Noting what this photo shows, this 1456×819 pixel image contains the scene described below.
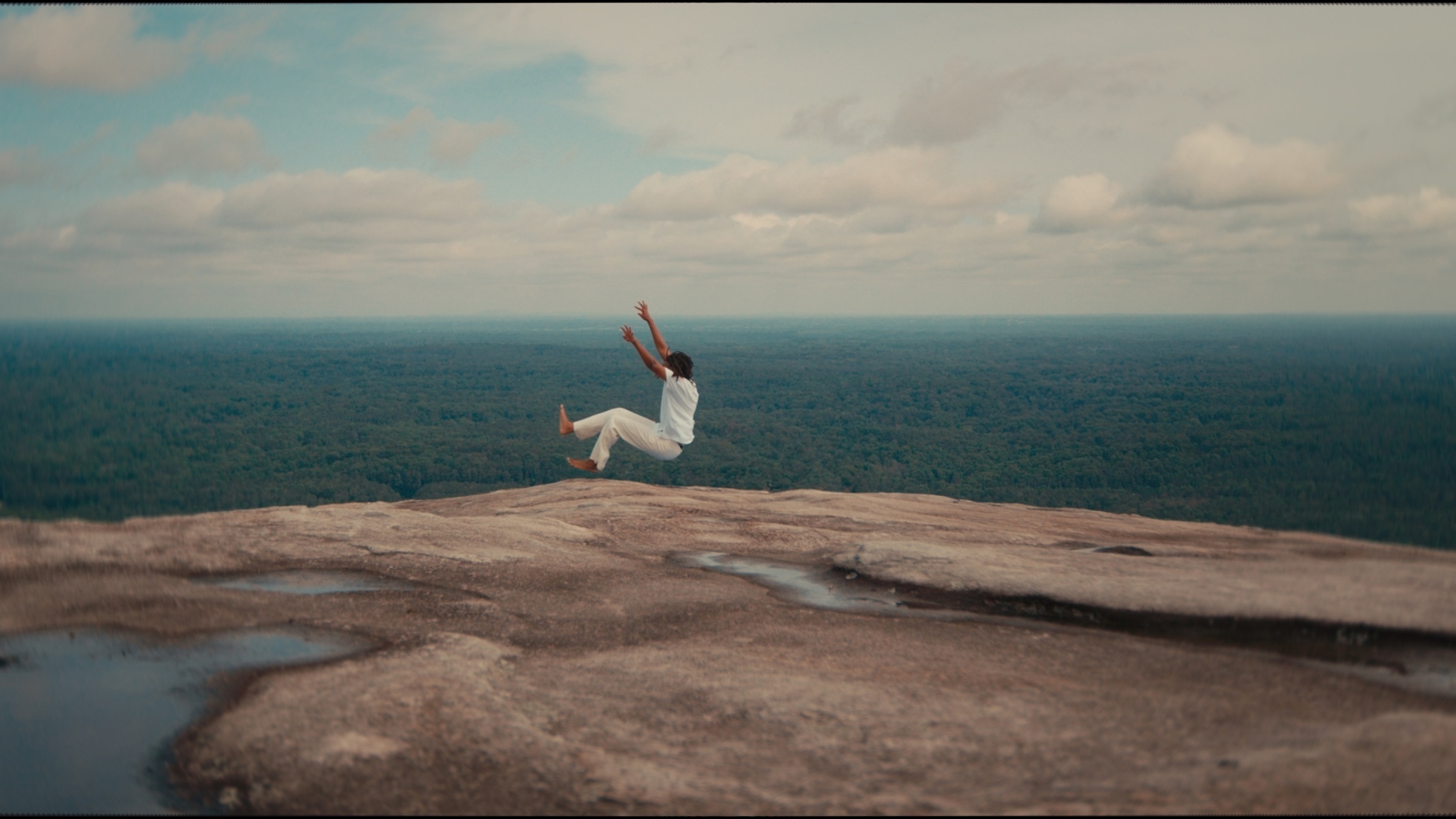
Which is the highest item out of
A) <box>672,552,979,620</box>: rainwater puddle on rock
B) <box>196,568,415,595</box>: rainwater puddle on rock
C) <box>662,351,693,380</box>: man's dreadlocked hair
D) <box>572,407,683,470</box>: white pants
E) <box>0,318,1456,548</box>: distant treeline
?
<box>662,351,693,380</box>: man's dreadlocked hair

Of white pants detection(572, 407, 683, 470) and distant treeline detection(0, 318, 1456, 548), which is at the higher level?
white pants detection(572, 407, 683, 470)

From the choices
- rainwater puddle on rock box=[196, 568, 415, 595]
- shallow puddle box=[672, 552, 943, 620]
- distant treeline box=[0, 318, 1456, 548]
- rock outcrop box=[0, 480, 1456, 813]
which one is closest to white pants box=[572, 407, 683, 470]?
rock outcrop box=[0, 480, 1456, 813]

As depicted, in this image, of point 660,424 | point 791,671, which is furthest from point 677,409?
point 791,671

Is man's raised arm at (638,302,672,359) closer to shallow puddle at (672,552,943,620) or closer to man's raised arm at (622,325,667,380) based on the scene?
man's raised arm at (622,325,667,380)

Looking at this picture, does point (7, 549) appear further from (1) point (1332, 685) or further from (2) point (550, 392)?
(2) point (550, 392)

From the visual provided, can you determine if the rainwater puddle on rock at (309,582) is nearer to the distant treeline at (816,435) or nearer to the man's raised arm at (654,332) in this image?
the man's raised arm at (654,332)

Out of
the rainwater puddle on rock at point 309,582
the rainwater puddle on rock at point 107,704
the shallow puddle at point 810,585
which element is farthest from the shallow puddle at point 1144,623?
the rainwater puddle on rock at point 107,704

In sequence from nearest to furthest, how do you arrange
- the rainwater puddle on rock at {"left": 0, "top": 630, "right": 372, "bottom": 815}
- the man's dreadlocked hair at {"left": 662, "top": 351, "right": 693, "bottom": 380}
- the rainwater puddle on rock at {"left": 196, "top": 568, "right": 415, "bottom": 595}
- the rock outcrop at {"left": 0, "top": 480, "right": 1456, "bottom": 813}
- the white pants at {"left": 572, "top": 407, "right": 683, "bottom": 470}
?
the rock outcrop at {"left": 0, "top": 480, "right": 1456, "bottom": 813} → the rainwater puddle on rock at {"left": 0, "top": 630, "right": 372, "bottom": 815} → the rainwater puddle on rock at {"left": 196, "top": 568, "right": 415, "bottom": 595} → the man's dreadlocked hair at {"left": 662, "top": 351, "right": 693, "bottom": 380} → the white pants at {"left": 572, "top": 407, "right": 683, "bottom": 470}
